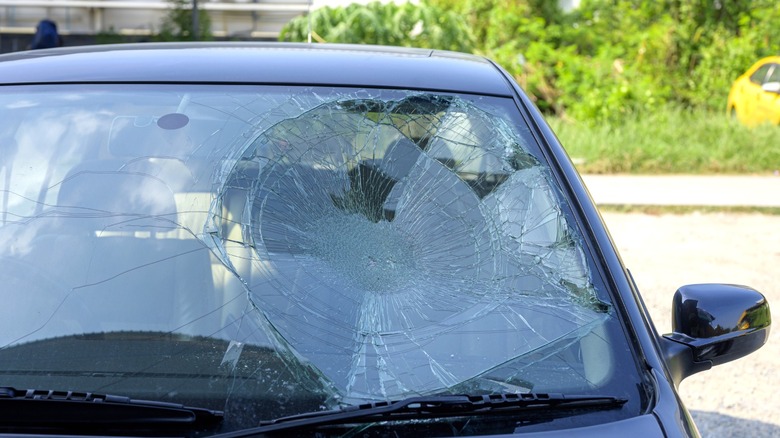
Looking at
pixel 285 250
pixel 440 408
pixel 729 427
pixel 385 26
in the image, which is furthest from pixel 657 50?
pixel 440 408

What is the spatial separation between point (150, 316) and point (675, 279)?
538 cm

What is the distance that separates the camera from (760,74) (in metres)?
12.9

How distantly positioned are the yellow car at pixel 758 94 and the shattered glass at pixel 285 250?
36.3 feet

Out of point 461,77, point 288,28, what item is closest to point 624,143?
point 288,28

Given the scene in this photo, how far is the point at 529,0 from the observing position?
15.7 metres

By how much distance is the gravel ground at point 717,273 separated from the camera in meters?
4.26

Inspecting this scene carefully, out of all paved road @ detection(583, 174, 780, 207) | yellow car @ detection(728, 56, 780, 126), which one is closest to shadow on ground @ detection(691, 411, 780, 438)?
paved road @ detection(583, 174, 780, 207)

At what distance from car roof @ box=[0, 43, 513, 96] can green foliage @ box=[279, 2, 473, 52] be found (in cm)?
942

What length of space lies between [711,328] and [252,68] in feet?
3.94

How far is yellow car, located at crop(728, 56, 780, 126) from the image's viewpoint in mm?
12344

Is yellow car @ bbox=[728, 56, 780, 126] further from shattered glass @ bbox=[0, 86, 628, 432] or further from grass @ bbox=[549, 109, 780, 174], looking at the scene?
shattered glass @ bbox=[0, 86, 628, 432]

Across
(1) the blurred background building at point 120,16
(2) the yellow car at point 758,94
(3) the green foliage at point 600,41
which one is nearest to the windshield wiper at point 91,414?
(3) the green foliage at point 600,41

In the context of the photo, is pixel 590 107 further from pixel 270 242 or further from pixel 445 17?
pixel 270 242

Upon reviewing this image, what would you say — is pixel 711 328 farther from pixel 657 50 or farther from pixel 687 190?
pixel 657 50
